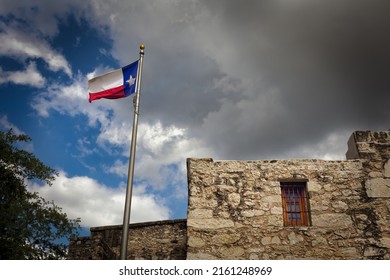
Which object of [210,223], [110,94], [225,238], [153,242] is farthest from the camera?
[153,242]

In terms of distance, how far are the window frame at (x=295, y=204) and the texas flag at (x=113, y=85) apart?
13.6 feet

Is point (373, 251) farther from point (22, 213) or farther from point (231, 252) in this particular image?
point (22, 213)

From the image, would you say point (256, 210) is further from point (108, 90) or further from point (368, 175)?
point (108, 90)

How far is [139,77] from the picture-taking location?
7543mm

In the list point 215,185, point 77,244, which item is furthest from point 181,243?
point 215,185

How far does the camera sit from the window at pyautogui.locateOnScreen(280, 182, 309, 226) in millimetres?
6875

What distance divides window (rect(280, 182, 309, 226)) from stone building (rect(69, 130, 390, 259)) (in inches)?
0.8

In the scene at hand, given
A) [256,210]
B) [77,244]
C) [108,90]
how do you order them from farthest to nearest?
[77,244] → [108,90] → [256,210]

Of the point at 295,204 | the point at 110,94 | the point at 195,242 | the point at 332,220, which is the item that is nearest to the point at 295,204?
the point at 295,204

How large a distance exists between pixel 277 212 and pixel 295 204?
0.50 m

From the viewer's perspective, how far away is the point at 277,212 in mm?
6828

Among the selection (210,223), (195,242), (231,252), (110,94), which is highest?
(110,94)
